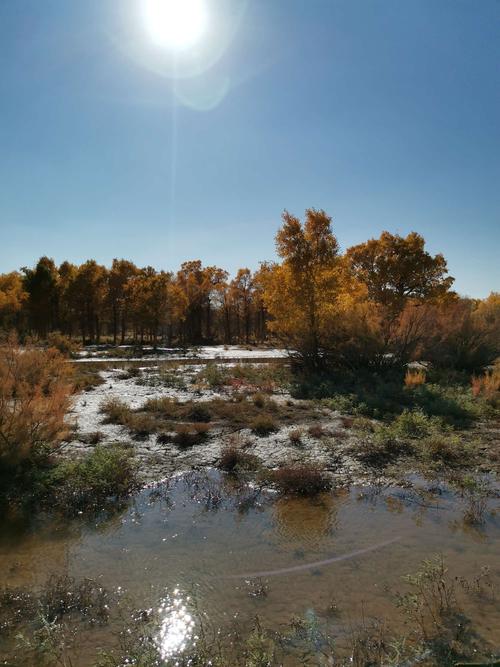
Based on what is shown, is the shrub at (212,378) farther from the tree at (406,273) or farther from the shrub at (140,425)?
the tree at (406,273)

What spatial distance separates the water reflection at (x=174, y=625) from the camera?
Result: 12.7 ft

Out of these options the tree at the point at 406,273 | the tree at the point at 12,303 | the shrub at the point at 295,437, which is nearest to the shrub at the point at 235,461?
the shrub at the point at 295,437

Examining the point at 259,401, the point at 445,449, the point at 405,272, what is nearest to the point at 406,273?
the point at 405,272

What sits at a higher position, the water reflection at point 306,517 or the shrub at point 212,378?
the shrub at point 212,378

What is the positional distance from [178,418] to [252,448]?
11.2ft

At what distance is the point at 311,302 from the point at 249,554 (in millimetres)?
17760

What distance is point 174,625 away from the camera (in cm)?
418

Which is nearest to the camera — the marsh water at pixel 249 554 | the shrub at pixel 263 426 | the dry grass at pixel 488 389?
the marsh water at pixel 249 554

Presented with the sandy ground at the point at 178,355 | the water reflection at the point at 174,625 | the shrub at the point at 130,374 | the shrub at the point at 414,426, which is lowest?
the water reflection at the point at 174,625

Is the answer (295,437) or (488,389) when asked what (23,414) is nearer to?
Result: (295,437)

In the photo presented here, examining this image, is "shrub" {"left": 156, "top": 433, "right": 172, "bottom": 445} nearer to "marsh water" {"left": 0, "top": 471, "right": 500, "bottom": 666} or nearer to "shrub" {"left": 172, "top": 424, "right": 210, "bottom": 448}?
"shrub" {"left": 172, "top": 424, "right": 210, "bottom": 448}

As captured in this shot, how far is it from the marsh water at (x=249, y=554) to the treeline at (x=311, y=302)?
46.5 feet

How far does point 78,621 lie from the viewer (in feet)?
13.8

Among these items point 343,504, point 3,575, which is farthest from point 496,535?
point 3,575
